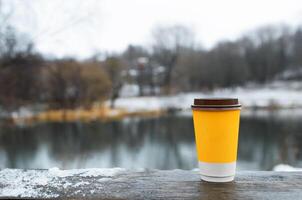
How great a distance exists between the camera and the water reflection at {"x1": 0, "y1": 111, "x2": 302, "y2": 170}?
18.2 ft

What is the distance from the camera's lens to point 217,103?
71 centimetres

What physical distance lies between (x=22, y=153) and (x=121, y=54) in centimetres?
1519

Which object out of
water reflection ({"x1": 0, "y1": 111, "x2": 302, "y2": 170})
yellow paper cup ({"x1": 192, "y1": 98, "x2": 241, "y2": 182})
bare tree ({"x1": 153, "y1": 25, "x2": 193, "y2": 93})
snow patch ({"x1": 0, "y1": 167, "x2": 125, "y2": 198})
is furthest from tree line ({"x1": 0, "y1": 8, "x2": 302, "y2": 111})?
yellow paper cup ({"x1": 192, "y1": 98, "x2": 241, "y2": 182})

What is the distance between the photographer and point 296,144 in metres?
6.57

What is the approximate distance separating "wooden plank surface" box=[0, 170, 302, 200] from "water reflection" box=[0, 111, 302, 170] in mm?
4478

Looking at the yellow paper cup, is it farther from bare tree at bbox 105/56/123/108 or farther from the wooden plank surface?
bare tree at bbox 105/56/123/108

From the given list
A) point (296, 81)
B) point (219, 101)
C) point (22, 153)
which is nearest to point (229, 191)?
point (219, 101)

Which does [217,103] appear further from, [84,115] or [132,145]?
[84,115]

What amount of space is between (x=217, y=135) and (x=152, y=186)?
0.19 meters

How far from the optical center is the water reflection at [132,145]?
18.2 feet

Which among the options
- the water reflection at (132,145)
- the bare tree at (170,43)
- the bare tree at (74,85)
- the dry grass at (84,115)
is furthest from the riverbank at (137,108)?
the bare tree at (170,43)

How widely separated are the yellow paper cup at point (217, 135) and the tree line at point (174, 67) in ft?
33.3

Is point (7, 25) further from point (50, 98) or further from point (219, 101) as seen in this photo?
point (50, 98)

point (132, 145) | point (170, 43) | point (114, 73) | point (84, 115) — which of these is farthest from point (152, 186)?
point (170, 43)
